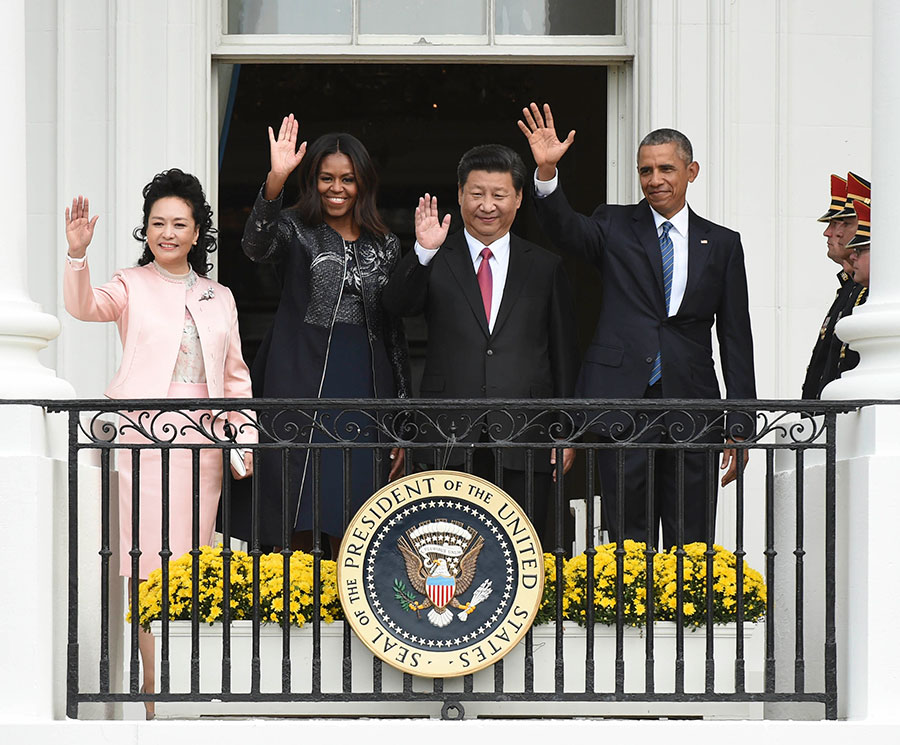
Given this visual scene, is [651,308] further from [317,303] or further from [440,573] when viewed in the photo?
[440,573]

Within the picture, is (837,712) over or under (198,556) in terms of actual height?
under

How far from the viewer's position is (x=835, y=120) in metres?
7.67

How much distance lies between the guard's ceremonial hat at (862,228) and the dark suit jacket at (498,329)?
42.8 inches

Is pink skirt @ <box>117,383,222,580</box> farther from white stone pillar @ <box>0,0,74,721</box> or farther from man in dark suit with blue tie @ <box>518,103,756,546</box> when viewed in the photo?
man in dark suit with blue tie @ <box>518,103,756,546</box>

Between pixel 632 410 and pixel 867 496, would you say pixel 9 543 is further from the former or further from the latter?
pixel 867 496

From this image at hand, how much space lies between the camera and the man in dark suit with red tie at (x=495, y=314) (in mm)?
6062

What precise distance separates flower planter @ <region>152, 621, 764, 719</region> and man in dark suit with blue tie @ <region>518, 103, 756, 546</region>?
0.61m

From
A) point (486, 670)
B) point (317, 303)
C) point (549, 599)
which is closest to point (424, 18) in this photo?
point (317, 303)

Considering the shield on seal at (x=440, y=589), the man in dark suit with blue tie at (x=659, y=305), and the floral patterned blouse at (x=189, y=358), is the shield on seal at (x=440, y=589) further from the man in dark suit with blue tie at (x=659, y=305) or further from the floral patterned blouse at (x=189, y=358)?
the floral patterned blouse at (x=189, y=358)

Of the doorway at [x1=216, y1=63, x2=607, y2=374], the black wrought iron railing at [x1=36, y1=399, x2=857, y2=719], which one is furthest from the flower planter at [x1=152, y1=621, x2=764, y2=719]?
the doorway at [x1=216, y1=63, x2=607, y2=374]

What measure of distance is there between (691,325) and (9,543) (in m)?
2.55

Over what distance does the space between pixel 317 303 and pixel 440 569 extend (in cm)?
141

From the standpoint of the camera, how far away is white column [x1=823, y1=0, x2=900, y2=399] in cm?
523
